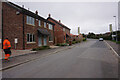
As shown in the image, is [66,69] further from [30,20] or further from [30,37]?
[30,20]

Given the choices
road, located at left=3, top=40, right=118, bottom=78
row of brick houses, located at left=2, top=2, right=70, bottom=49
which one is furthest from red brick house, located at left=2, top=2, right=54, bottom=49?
road, located at left=3, top=40, right=118, bottom=78

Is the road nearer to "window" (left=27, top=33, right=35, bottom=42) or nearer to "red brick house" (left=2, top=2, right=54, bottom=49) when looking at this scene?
"red brick house" (left=2, top=2, right=54, bottom=49)

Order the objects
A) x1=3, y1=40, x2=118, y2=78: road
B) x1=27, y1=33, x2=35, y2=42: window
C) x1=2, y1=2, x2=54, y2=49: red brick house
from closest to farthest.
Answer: x1=3, y1=40, x2=118, y2=78: road
x1=2, y1=2, x2=54, y2=49: red brick house
x1=27, y1=33, x2=35, y2=42: window

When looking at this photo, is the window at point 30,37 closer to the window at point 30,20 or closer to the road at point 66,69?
the window at point 30,20

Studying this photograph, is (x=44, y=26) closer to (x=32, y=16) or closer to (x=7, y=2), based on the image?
(x=32, y=16)

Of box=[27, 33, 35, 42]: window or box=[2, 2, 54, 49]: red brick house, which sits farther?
box=[27, 33, 35, 42]: window

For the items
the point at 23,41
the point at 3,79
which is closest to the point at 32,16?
the point at 23,41

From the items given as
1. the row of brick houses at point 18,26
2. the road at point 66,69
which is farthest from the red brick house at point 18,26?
the road at point 66,69

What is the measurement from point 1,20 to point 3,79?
13.6 m

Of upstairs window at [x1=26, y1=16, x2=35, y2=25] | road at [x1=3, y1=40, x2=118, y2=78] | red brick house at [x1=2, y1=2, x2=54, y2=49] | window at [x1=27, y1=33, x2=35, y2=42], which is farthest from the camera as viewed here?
upstairs window at [x1=26, y1=16, x2=35, y2=25]

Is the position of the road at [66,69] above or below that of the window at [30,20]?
below

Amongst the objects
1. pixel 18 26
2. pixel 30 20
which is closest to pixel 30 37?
pixel 18 26

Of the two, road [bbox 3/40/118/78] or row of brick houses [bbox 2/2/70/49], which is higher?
row of brick houses [bbox 2/2/70/49]

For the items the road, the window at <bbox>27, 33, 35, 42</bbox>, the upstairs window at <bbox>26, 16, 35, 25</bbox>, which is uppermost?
the upstairs window at <bbox>26, 16, 35, 25</bbox>
